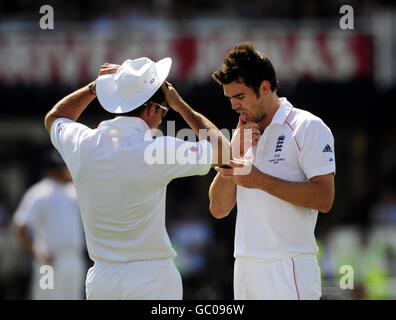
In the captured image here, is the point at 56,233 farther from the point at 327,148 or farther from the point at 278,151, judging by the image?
the point at 327,148

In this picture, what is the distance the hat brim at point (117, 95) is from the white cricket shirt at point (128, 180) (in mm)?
75

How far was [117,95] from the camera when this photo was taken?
4449mm

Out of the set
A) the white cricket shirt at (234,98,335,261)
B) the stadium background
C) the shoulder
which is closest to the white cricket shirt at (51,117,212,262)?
the white cricket shirt at (234,98,335,261)

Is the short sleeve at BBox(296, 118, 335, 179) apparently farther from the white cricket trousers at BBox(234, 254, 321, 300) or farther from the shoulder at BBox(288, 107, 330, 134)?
the white cricket trousers at BBox(234, 254, 321, 300)

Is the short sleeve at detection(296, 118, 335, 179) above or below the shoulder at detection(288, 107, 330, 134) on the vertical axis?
below

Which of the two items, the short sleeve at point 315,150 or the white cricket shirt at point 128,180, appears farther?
the short sleeve at point 315,150

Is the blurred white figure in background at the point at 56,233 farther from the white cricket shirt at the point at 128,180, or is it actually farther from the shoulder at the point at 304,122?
the shoulder at the point at 304,122

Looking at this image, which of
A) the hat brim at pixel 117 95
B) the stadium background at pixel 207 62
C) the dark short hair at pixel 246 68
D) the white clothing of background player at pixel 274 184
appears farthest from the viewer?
the stadium background at pixel 207 62

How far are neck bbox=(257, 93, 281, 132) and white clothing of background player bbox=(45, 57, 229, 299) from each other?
442 millimetres

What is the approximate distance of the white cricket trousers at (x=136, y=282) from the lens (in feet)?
13.9

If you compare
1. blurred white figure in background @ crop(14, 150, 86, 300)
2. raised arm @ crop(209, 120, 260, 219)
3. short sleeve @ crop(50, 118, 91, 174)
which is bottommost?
blurred white figure in background @ crop(14, 150, 86, 300)

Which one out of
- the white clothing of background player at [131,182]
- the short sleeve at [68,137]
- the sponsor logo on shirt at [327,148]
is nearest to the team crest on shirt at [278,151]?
the sponsor logo on shirt at [327,148]

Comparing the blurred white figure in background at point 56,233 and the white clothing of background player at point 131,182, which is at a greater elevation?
the white clothing of background player at point 131,182

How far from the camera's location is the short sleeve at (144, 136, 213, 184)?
4.22 m
